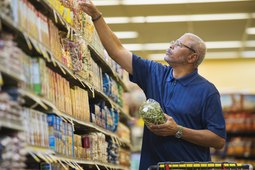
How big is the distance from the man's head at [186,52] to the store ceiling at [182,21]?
5.49m

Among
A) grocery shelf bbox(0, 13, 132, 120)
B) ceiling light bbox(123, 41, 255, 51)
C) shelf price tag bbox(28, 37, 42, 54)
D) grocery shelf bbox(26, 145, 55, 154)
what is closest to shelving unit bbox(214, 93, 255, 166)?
ceiling light bbox(123, 41, 255, 51)

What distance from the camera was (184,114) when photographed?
4.55 m

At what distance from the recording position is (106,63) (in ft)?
20.4

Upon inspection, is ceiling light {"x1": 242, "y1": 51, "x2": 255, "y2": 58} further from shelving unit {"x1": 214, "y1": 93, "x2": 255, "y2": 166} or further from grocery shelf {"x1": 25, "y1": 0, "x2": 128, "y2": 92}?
grocery shelf {"x1": 25, "y1": 0, "x2": 128, "y2": 92}

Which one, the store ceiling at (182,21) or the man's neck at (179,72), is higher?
the store ceiling at (182,21)

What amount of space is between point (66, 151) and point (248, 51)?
11.1 metres

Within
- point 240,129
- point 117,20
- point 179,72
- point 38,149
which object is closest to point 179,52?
point 179,72

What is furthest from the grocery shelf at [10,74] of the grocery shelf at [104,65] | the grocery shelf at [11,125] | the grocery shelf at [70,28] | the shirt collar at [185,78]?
the grocery shelf at [104,65]

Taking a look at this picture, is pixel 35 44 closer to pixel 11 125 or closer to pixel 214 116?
pixel 11 125

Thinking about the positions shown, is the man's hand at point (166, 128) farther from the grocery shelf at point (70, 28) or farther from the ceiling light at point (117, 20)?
the ceiling light at point (117, 20)

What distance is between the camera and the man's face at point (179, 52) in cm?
474

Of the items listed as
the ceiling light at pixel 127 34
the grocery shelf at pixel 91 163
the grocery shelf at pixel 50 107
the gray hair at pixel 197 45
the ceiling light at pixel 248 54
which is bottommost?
the grocery shelf at pixel 91 163

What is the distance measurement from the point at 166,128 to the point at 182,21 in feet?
25.1

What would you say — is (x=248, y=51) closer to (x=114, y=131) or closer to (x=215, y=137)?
(x=114, y=131)
